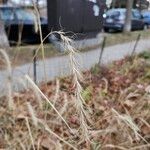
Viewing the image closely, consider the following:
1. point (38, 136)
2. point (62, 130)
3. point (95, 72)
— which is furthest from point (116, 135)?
point (95, 72)

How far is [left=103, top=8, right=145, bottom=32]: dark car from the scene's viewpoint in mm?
30344

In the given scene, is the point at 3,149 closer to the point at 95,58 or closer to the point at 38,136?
the point at 38,136

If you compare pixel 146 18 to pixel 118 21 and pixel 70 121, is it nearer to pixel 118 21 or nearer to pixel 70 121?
pixel 118 21

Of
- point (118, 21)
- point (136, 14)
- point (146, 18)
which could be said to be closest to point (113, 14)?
point (118, 21)

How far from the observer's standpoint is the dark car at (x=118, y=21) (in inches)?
1195

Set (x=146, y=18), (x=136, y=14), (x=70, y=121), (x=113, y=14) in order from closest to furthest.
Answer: (x=70, y=121)
(x=113, y=14)
(x=136, y=14)
(x=146, y=18)

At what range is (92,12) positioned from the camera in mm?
16938

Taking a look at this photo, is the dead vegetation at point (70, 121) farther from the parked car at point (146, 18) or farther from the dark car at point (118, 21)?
the parked car at point (146, 18)

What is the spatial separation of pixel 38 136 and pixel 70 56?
1.04 metres

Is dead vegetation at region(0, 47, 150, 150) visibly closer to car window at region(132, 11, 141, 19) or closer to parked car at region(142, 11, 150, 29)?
car window at region(132, 11, 141, 19)

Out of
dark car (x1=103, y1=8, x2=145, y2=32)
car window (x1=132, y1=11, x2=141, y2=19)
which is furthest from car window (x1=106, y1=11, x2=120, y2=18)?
car window (x1=132, y1=11, x2=141, y2=19)

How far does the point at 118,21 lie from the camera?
99.6ft

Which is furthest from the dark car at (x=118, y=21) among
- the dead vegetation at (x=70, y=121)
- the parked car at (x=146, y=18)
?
the dead vegetation at (x=70, y=121)

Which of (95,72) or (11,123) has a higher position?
(11,123)
